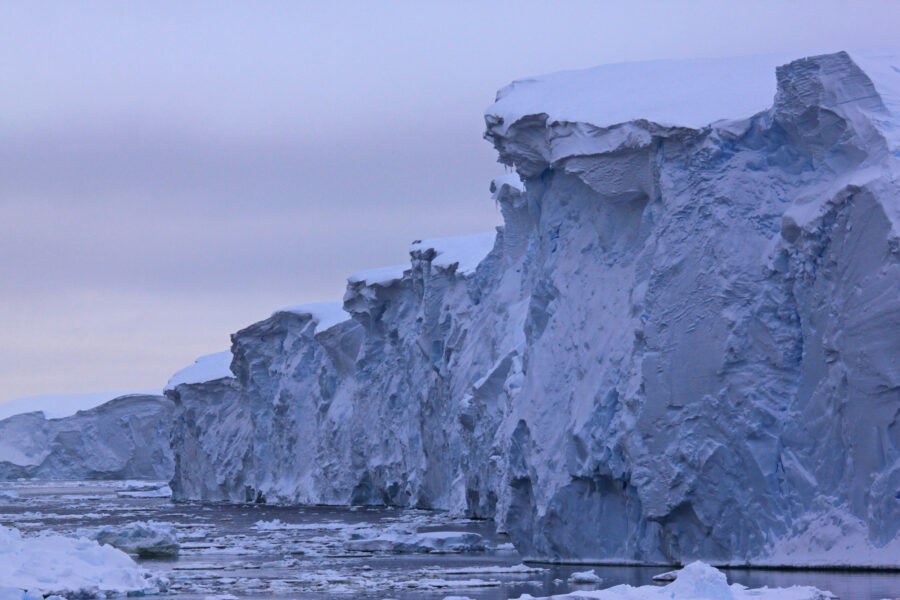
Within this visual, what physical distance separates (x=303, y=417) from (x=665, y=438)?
29247 mm

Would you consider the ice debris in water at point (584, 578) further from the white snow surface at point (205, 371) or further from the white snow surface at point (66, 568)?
the white snow surface at point (205, 371)

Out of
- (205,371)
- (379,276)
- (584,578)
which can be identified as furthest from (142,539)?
(205,371)

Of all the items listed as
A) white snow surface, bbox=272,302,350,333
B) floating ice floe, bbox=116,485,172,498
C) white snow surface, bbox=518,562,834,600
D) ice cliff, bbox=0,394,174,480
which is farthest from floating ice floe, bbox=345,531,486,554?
ice cliff, bbox=0,394,174,480

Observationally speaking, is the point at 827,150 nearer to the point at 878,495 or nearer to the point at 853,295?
the point at 853,295

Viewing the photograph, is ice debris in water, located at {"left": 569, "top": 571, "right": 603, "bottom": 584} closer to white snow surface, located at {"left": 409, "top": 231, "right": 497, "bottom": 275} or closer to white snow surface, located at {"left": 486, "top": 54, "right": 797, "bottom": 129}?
white snow surface, located at {"left": 486, "top": 54, "right": 797, "bottom": 129}

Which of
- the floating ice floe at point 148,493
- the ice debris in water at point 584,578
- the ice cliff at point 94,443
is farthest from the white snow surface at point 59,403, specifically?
the ice debris in water at point 584,578

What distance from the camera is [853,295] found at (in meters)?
14.1

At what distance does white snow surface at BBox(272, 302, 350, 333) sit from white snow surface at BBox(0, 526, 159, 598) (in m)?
24.1

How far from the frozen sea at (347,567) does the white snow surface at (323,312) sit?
8.35m

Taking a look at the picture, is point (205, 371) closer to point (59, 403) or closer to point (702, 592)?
point (59, 403)

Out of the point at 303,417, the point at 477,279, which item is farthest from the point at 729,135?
the point at 303,417

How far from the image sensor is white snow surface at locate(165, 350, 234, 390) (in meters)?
51.3

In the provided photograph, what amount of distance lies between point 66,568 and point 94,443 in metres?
60.8

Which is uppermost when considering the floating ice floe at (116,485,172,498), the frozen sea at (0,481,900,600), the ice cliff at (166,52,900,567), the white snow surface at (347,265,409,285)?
the white snow surface at (347,265,409,285)
